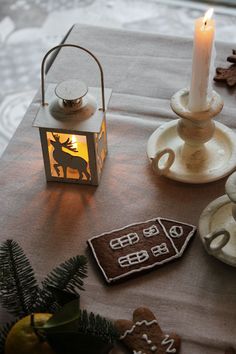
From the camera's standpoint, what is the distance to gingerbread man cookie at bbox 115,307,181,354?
2.79 feet

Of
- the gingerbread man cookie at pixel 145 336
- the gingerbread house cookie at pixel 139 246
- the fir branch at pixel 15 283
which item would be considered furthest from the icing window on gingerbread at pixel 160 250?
the fir branch at pixel 15 283

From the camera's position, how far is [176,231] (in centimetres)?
101

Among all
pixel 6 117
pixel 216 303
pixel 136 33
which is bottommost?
pixel 6 117

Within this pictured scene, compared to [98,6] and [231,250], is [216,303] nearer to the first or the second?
[231,250]

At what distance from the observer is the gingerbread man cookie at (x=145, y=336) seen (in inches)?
33.5

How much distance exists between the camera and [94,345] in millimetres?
759

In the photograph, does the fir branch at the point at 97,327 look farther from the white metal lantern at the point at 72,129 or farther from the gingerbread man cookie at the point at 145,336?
the white metal lantern at the point at 72,129

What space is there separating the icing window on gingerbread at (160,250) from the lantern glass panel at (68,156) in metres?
0.21

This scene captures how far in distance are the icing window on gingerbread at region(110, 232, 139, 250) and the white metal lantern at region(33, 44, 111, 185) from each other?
0.50 ft

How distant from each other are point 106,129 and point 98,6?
4.98ft

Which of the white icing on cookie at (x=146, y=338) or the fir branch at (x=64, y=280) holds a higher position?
the fir branch at (x=64, y=280)

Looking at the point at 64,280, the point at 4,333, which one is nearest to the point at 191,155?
the point at 64,280

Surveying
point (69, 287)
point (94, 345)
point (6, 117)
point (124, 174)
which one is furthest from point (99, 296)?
point (6, 117)

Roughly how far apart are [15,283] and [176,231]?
30 cm
